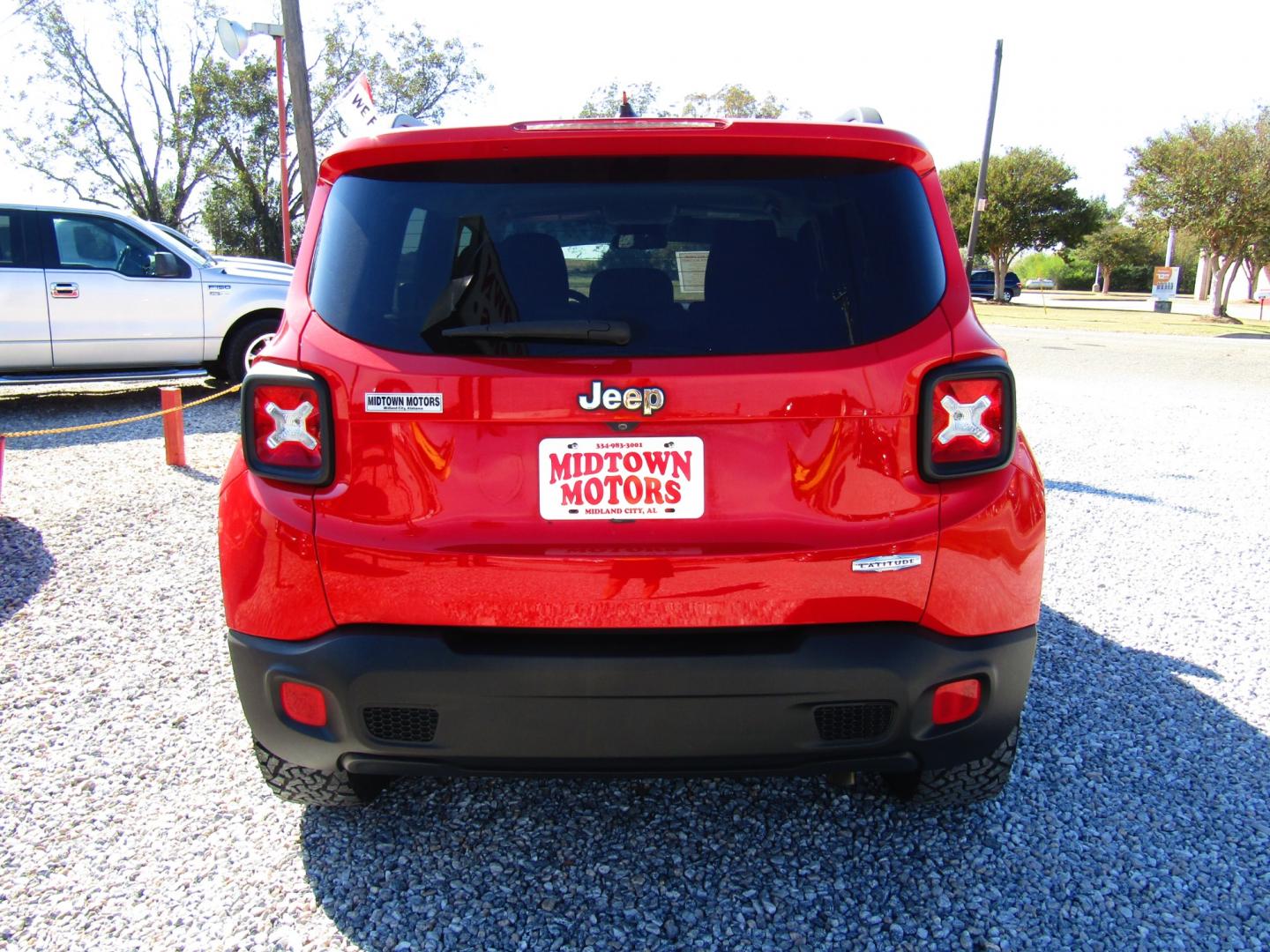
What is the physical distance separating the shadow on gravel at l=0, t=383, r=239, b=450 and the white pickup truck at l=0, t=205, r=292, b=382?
0.42 m

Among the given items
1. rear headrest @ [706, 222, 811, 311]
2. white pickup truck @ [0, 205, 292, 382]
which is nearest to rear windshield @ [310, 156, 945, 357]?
rear headrest @ [706, 222, 811, 311]

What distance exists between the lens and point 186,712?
3262 mm

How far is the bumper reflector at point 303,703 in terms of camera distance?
2.10 m

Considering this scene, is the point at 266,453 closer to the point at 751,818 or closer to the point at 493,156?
the point at 493,156

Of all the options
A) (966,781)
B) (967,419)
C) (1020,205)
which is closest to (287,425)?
(967,419)

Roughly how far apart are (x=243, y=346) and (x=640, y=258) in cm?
874

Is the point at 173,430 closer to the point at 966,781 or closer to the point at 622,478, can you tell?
the point at 622,478

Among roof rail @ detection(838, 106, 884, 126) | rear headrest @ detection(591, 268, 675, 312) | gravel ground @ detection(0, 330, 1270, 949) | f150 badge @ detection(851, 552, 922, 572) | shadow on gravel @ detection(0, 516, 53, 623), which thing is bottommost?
shadow on gravel @ detection(0, 516, 53, 623)

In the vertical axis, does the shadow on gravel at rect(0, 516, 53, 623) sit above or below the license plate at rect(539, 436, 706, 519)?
below

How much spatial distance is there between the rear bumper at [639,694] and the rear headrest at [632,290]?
27.6 inches

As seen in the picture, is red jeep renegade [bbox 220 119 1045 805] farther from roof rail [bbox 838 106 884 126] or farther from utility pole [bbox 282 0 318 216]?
utility pole [bbox 282 0 318 216]

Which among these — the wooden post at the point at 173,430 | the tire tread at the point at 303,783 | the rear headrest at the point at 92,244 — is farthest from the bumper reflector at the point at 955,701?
the rear headrest at the point at 92,244

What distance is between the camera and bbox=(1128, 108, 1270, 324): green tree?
2859 cm

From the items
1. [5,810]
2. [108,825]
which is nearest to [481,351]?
[108,825]
